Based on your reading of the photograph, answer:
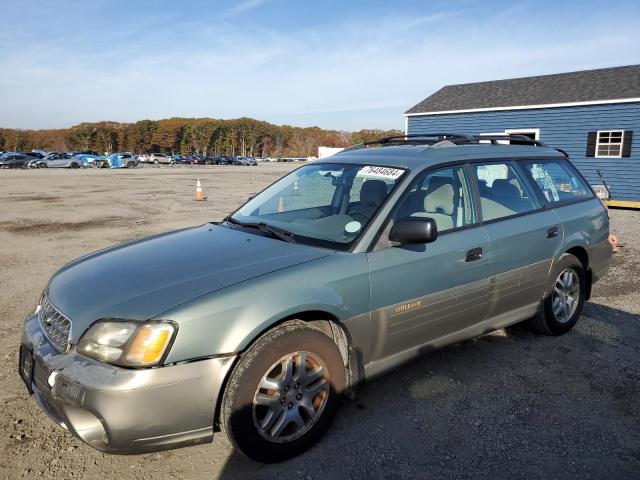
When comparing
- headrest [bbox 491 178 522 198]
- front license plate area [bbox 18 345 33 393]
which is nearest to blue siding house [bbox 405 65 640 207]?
headrest [bbox 491 178 522 198]

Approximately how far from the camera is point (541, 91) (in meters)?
17.5

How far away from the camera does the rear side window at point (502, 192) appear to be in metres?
3.84

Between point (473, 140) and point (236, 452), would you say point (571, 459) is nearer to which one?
point (236, 452)

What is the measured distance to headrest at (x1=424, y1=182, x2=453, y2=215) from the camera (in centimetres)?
355

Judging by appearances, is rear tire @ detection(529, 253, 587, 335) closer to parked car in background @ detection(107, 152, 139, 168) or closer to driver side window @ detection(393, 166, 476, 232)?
driver side window @ detection(393, 166, 476, 232)

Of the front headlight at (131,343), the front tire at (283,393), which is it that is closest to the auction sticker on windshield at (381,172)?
the front tire at (283,393)

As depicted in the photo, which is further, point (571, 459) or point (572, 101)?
point (572, 101)

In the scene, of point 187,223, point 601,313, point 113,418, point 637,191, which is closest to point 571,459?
point 113,418

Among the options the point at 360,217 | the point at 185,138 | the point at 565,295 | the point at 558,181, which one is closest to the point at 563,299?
the point at 565,295

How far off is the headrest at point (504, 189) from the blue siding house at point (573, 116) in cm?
1222

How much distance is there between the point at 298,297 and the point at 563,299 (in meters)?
3.04

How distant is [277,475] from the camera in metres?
2.62

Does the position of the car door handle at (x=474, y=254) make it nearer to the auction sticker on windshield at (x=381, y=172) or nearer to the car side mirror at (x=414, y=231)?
the car side mirror at (x=414, y=231)

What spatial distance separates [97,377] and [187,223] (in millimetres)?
9531
